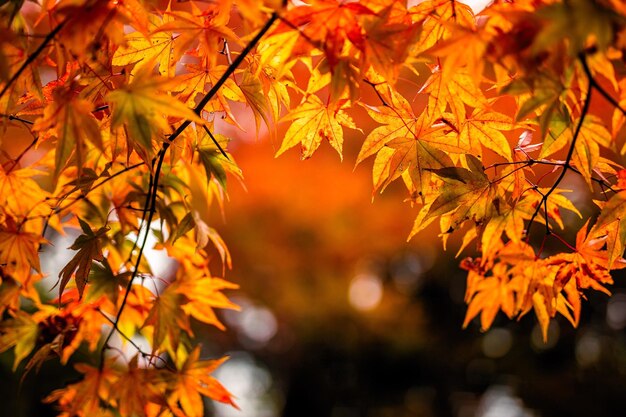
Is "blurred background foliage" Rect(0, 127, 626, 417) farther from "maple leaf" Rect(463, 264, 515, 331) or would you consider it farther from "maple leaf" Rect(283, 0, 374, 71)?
"maple leaf" Rect(283, 0, 374, 71)

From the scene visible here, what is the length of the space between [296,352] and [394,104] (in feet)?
18.0

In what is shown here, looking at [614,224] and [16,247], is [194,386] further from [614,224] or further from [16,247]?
[614,224]

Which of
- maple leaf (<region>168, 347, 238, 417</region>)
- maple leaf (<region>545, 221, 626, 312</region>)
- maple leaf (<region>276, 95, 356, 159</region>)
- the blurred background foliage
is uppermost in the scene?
maple leaf (<region>276, 95, 356, 159</region>)

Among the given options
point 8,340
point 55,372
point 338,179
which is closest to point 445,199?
point 8,340

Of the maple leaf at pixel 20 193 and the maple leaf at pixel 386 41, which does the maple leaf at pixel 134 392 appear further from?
the maple leaf at pixel 386 41

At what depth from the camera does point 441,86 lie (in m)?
0.85

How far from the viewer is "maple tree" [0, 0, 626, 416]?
67 cm

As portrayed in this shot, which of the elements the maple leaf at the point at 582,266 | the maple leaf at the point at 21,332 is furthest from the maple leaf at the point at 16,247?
the maple leaf at the point at 582,266

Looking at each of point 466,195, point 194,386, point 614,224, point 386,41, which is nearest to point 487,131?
point 466,195

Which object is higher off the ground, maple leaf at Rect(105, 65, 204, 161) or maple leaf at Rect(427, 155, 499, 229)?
maple leaf at Rect(105, 65, 204, 161)

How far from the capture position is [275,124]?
0.98 meters

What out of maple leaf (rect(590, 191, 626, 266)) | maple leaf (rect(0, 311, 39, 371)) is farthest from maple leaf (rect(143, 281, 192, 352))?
maple leaf (rect(590, 191, 626, 266))

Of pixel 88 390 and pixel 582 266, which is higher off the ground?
pixel 582 266

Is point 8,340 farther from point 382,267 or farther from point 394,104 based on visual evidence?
point 382,267
